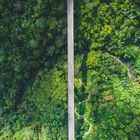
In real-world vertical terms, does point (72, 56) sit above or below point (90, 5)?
below

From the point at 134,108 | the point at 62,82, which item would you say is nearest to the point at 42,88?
the point at 62,82

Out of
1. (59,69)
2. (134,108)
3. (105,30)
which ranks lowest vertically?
(134,108)

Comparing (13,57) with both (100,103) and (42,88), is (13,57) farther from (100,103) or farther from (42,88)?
(100,103)

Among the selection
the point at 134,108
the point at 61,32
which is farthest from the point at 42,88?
the point at 134,108

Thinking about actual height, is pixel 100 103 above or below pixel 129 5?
below

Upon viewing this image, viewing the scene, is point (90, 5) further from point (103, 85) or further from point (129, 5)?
point (103, 85)
